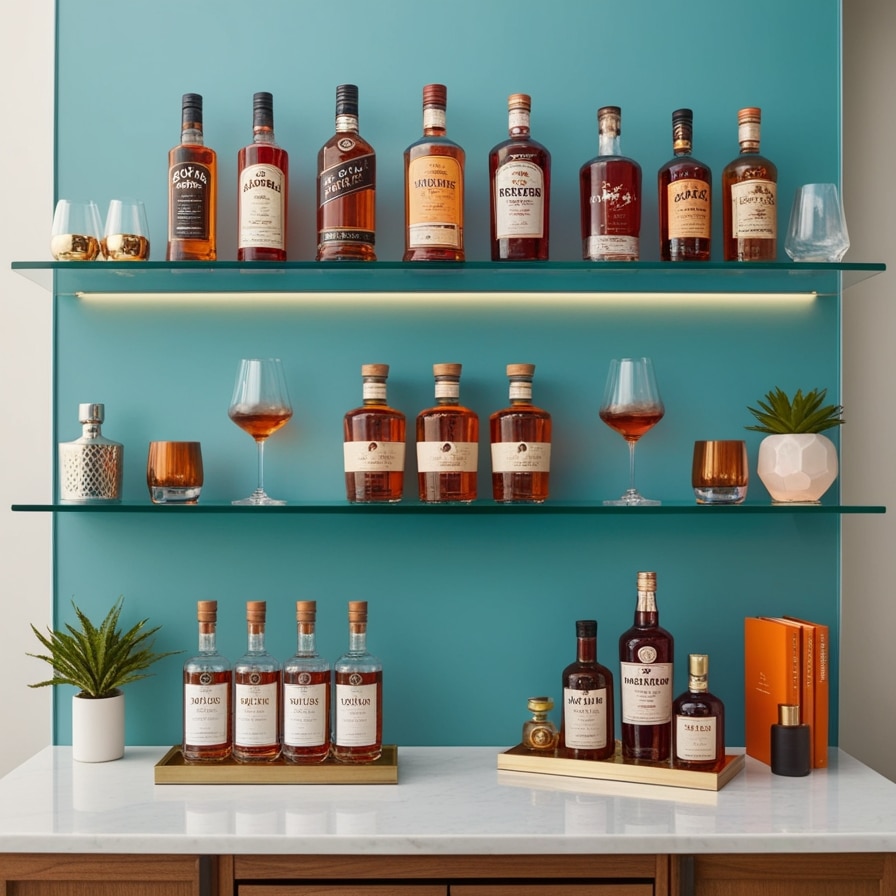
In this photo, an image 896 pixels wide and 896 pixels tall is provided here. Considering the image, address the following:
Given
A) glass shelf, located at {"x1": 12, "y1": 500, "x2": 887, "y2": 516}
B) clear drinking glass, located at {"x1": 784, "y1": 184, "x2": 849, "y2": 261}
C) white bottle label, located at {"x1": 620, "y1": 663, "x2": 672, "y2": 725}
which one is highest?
clear drinking glass, located at {"x1": 784, "y1": 184, "x2": 849, "y2": 261}

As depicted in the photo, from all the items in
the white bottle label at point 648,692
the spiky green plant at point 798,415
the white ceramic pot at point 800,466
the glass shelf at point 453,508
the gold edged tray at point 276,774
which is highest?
the spiky green plant at point 798,415

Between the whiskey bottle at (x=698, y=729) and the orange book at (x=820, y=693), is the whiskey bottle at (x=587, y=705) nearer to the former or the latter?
the whiskey bottle at (x=698, y=729)

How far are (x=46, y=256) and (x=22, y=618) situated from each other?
0.75 m

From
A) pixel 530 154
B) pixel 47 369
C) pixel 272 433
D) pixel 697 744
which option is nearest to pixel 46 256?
pixel 47 369

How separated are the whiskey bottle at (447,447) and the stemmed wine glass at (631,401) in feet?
0.79

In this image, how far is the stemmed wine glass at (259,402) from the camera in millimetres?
1735

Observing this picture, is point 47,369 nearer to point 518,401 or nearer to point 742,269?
point 518,401

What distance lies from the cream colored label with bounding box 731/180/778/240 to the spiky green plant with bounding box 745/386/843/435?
279mm

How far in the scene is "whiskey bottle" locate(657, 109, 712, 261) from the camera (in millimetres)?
1722

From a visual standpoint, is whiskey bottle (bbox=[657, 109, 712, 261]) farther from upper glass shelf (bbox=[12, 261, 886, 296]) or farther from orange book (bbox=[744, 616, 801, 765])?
orange book (bbox=[744, 616, 801, 765])

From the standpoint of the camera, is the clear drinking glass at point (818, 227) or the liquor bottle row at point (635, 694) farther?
the clear drinking glass at point (818, 227)

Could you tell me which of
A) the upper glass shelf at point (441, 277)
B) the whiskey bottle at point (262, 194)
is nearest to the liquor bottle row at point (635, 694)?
the upper glass shelf at point (441, 277)

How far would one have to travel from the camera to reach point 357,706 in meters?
1.60

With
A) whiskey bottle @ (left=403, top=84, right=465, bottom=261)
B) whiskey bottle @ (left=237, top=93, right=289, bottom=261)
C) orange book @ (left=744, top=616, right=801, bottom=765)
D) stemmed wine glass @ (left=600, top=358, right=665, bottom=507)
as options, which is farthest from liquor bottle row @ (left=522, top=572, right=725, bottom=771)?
whiskey bottle @ (left=237, top=93, right=289, bottom=261)
